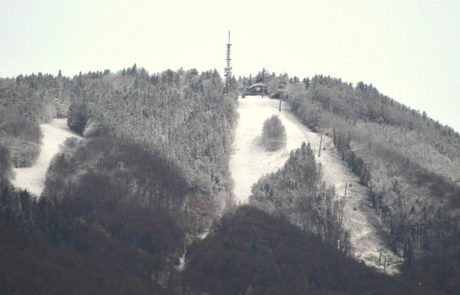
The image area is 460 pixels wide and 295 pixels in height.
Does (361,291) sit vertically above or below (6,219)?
below

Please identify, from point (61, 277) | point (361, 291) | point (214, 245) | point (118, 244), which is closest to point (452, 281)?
point (361, 291)

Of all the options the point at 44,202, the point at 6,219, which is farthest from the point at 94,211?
the point at 6,219

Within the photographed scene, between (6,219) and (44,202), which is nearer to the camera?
(6,219)

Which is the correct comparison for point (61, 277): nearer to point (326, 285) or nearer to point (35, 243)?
point (35, 243)

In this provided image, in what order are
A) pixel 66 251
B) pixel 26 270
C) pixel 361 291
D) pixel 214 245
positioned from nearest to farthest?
pixel 26 270 → pixel 66 251 → pixel 361 291 → pixel 214 245

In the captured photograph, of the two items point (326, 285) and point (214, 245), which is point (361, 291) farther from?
point (214, 245)

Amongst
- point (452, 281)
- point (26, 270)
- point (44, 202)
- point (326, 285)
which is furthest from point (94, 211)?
point (452, 281)

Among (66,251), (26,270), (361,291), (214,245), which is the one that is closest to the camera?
(26,270)

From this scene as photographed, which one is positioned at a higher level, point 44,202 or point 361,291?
point 44,202
